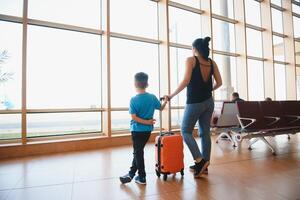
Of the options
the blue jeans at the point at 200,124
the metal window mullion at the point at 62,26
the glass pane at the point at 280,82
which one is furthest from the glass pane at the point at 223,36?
the blue jeans at the point at 200,124

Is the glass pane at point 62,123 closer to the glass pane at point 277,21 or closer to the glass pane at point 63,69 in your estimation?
the glass pane at point 63,69

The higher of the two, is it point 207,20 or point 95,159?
point 207,20

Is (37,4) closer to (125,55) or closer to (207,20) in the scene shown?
(125,55)

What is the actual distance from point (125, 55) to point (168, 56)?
1.12m

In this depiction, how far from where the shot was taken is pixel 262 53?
798 cm

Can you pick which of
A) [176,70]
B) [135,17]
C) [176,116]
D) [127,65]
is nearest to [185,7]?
[135,17]

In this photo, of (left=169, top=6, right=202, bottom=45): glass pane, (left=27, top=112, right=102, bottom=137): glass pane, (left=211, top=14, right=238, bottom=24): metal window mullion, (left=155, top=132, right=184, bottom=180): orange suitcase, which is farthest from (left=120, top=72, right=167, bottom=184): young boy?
(left=211, top=14, right=238, bottom=24): metal window mullion

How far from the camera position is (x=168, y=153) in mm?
2105

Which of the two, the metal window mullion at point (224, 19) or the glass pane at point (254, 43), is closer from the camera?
the metal window mullion at point (224, 19)

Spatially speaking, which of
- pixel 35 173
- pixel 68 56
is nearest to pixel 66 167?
pixel 35 173

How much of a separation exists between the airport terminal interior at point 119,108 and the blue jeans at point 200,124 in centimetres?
5

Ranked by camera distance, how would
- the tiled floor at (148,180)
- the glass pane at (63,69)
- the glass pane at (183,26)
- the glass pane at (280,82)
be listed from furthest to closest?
the glass pane at (280,82), the glass pane at (183,26), the glass pane at (63,69), the tiled floor at (148,180)

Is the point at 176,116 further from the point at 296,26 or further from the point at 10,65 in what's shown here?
the point at 296,26

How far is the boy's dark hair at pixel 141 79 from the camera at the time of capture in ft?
6.77
